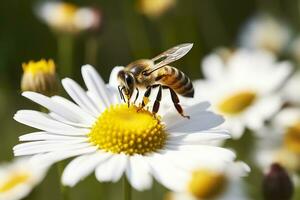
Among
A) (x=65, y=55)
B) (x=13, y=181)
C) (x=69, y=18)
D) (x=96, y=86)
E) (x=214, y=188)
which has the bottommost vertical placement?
(x=214, y=188)

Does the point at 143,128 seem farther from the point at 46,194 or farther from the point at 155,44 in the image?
the point at 155,44

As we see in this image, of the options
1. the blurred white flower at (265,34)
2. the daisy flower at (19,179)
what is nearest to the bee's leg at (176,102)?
the daisy flower at (19,179)

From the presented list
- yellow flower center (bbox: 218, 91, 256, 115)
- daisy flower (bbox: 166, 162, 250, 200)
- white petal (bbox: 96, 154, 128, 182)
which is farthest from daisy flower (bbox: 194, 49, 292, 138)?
white petal (bbox: 96, 154, 128, 182)

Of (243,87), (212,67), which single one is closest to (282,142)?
(243,87)

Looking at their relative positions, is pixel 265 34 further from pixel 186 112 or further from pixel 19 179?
pixel 186 112

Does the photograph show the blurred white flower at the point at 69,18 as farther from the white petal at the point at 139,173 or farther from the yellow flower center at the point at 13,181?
the white petal at the point at 139,173
